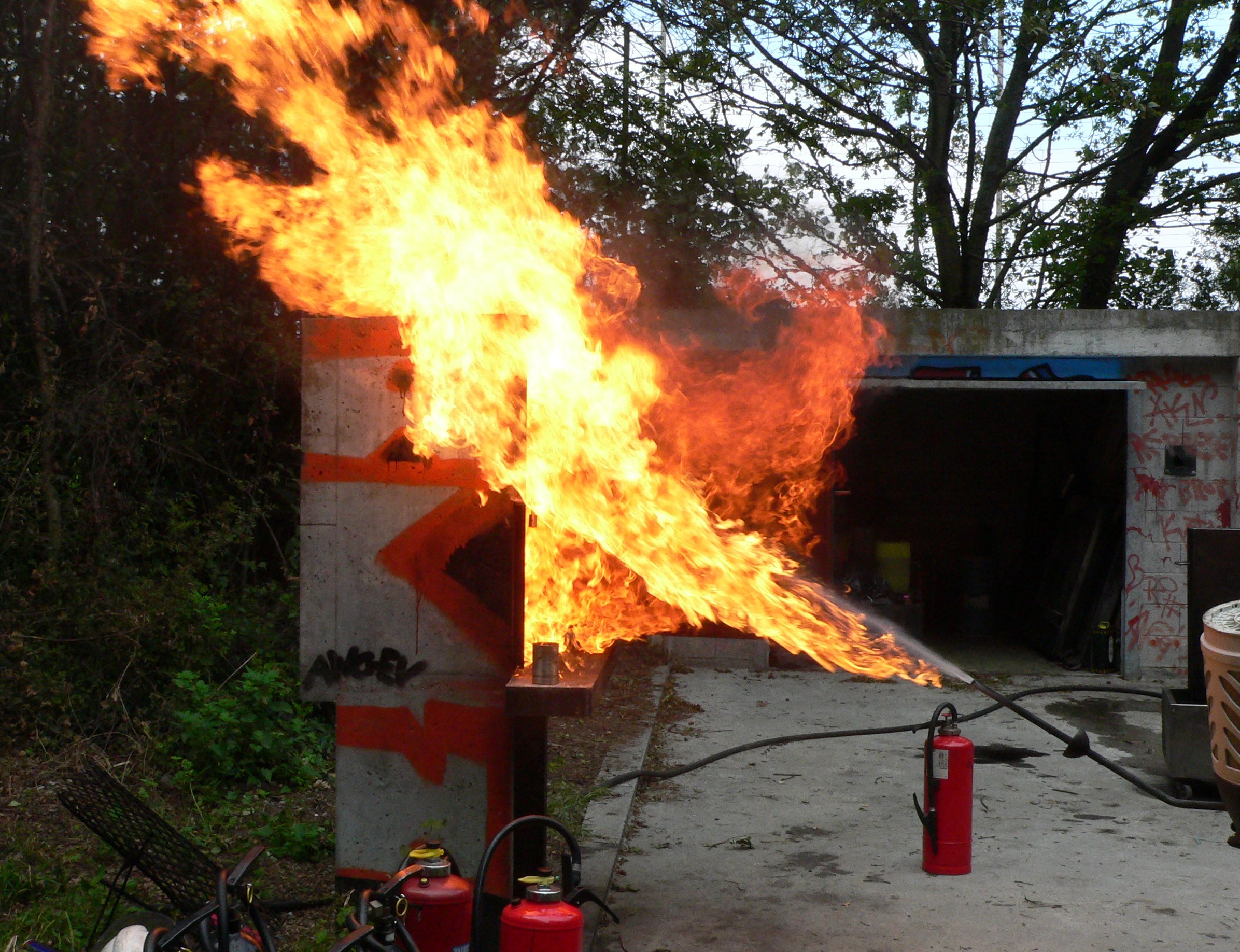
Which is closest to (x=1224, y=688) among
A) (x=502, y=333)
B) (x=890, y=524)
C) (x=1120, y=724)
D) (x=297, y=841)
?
(x=502, y=333)

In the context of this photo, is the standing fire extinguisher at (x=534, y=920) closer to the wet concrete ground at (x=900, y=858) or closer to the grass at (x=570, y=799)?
the wet concrete ground at (x=900, y=858)

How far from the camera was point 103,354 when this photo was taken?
7938mm

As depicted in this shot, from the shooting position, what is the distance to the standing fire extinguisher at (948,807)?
209 inches

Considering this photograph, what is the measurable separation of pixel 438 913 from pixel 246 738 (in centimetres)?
341

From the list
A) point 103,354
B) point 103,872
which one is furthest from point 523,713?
point 103,354

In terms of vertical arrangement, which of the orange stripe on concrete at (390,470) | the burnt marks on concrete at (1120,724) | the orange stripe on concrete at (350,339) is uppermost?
the orange stripe on concrete at (350,339)

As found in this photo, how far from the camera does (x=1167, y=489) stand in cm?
1083

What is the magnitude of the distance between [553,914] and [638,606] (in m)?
2.60

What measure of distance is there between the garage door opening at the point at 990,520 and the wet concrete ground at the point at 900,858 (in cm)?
365

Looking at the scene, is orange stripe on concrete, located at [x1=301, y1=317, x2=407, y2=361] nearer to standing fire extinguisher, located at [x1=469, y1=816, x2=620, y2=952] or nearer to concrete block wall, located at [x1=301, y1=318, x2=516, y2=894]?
concrete block wall, located at [x1=301, y1=318, x2=516, y2=894]

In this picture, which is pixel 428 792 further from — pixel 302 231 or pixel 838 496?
pixel 838 496

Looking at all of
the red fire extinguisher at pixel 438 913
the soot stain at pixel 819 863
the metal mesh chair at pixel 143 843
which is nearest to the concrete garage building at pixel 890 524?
the red fire extinguisher at pixel 438 913

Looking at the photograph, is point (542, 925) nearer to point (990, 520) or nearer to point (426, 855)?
point (426, 855)

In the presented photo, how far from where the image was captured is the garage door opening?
12.0 meters
